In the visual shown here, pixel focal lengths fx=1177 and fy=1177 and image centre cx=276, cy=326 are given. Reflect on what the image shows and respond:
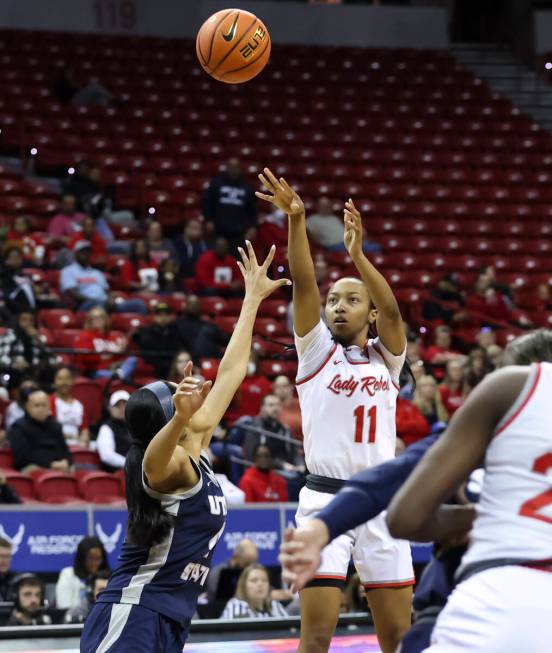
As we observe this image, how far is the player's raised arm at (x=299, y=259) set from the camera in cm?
518

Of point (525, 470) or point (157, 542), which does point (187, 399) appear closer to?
point (157, 542)

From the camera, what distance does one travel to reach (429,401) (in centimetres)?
1134

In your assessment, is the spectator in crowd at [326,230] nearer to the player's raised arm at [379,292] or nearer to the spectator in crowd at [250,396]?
the spectator in crowd at [250,396]

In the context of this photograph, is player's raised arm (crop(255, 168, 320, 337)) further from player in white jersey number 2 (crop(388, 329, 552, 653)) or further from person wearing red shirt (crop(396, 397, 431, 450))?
person wearing red shirt (crop(396, 397, 431, 450))

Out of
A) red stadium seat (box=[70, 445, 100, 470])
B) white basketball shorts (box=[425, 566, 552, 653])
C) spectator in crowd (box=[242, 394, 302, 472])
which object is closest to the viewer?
white basketball shorts (box=[425, 566, 552, 653])

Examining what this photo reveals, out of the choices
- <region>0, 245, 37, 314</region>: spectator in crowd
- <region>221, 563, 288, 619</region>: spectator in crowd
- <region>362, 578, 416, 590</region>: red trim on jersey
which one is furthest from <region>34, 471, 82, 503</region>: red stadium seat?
<region>362, 578, 416, 590</region>: red trim on jersey

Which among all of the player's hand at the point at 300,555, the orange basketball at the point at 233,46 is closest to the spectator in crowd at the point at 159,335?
the orange basketball at the point at 233,46

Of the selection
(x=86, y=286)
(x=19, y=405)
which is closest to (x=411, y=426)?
(x=19, y=405)

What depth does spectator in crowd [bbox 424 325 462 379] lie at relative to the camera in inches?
504

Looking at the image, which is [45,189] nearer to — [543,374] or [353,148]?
[353,148]

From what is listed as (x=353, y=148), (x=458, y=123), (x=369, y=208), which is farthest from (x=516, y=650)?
(x=458, y=123)

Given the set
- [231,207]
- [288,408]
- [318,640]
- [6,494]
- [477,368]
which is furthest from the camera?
[231,207]

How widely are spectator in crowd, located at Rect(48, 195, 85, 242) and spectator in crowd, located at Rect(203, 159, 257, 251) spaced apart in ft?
5.61

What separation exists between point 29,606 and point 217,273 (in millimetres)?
7239
